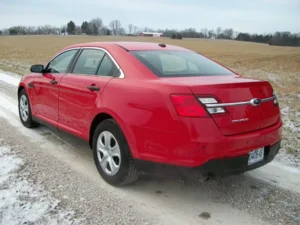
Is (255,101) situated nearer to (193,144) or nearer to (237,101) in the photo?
(237,101)

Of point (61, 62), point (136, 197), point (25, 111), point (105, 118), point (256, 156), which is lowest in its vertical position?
point (136, 197)

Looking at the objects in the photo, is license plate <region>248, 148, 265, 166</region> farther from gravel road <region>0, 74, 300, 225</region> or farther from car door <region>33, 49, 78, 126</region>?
car door <region>33, 49, 78, 126</region>

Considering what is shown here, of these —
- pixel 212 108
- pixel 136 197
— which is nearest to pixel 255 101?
pixel 212 108

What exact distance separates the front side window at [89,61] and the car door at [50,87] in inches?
9.7

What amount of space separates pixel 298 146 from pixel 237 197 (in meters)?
1.96

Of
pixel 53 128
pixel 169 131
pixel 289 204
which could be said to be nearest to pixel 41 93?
pixel 53 128

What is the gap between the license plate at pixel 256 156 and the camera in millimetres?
2889

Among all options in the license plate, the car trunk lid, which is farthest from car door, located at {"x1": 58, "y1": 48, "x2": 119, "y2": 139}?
the license plate

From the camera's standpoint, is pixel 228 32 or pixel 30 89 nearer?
pixel 30 89

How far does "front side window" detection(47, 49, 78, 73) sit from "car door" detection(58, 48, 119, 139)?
0.24 meters

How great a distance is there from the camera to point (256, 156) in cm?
296

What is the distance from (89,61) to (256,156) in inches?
88.5

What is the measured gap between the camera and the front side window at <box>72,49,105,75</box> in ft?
12.3

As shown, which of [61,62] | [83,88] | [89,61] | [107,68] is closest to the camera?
[107,68]
